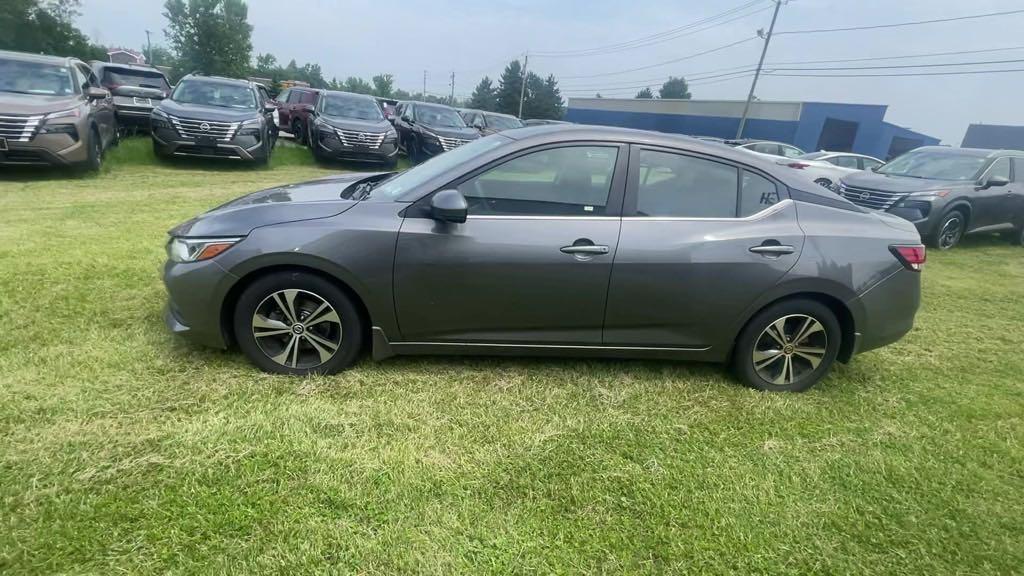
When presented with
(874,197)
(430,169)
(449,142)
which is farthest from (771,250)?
(449,142)

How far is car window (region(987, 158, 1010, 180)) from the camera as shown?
868 centimetres

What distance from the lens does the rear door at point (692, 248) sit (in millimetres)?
3039

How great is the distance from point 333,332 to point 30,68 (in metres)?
8.17

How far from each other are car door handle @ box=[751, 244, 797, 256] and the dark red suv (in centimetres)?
1337

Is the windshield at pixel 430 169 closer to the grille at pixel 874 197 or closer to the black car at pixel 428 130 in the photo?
the grille at pixel 874 197

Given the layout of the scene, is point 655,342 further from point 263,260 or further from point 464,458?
point 263,260

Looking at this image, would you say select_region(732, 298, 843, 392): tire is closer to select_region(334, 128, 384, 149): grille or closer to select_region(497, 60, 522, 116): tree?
select_region(334, 128, 384, 149): grille

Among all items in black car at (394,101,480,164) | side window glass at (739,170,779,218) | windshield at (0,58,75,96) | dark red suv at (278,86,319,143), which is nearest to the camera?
side window glass at (739,170,779,218)

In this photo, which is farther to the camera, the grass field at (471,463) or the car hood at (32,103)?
the car hood at (32,103)

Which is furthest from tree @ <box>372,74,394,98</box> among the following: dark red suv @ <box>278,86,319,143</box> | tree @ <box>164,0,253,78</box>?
dark red suv @ <box>278,86,319,143</box>

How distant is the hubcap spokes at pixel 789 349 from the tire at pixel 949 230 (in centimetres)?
662

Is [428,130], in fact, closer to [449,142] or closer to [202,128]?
[449,142]

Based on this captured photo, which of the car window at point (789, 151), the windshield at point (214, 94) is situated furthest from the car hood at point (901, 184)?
the windshield at point (214, 94)

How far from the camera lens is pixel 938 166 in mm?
8828
